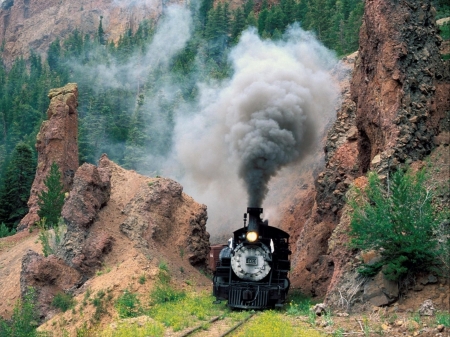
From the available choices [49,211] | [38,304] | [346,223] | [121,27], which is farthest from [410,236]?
[121,27]

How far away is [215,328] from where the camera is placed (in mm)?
15102

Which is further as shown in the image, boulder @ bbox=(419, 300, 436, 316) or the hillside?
the hillside

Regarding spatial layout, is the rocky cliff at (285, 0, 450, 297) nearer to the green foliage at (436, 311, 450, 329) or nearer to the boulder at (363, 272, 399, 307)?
the boulder at (363, 272, 399, 307)

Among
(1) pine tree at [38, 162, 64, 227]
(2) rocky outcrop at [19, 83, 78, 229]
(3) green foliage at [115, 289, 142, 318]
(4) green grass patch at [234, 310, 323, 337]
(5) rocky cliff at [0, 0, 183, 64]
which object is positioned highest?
(5) rocky cliff at [0, 0, 183, 64]

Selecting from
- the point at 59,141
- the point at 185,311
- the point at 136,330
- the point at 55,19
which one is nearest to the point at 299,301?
the point at 185,311

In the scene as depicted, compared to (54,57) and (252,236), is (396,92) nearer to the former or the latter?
(252,236)

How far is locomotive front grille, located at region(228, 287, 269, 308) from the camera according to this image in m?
17.7

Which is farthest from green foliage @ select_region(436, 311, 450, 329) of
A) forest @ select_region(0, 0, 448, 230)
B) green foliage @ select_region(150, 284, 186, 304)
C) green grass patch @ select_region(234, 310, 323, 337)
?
forest @ select_region(0, 0, 448, 230)

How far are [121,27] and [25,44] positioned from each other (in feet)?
64.0

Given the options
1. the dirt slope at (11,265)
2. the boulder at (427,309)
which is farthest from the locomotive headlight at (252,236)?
the dirt slope at (11,265)

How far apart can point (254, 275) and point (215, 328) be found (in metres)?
3.17

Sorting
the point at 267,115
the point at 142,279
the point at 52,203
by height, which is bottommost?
the point at 142,279

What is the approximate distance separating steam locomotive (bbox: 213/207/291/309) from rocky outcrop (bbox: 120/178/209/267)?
5783 mm

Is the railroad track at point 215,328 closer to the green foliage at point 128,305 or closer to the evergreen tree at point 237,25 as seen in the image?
the green foliage at point 128,305
